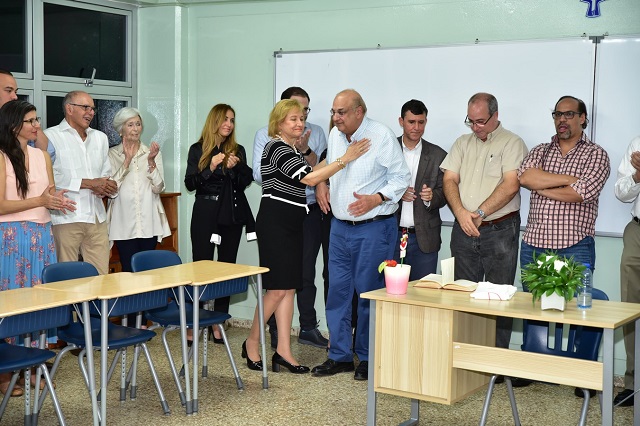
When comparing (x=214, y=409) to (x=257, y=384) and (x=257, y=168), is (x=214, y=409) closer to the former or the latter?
(x=257, y=384)

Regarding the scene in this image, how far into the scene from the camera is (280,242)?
582 centimetres

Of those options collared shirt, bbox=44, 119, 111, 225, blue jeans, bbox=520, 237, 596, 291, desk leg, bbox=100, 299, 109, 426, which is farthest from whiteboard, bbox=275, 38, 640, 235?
desk leg, bbox=100, 299, 109, 426

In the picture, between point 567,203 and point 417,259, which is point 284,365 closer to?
point 417,259

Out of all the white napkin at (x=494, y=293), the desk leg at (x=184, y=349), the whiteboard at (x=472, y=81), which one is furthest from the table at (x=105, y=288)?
the whiteboard at (x=472, y=81)

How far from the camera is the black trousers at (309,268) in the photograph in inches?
265

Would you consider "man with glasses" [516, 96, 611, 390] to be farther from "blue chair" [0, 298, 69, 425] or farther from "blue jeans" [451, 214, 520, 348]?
"blue chair" [0, 298, 69, 425]

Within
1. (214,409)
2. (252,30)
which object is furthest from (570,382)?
(252,30)

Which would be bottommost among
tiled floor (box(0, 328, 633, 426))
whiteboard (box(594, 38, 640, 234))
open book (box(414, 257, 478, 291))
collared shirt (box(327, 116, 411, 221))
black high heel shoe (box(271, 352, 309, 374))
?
tiled floor (box(0, 328, 633, 426))

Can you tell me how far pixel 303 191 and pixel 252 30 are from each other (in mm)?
2320

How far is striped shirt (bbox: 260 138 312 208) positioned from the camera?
5.68 m

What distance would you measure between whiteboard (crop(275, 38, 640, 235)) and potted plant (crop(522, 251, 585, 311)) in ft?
6.60

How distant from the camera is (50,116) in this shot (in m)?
7.19

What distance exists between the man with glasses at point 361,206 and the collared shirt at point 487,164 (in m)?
0.43

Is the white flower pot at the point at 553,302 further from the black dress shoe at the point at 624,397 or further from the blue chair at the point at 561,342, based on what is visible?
the black dress shoe at the point at 624,397
